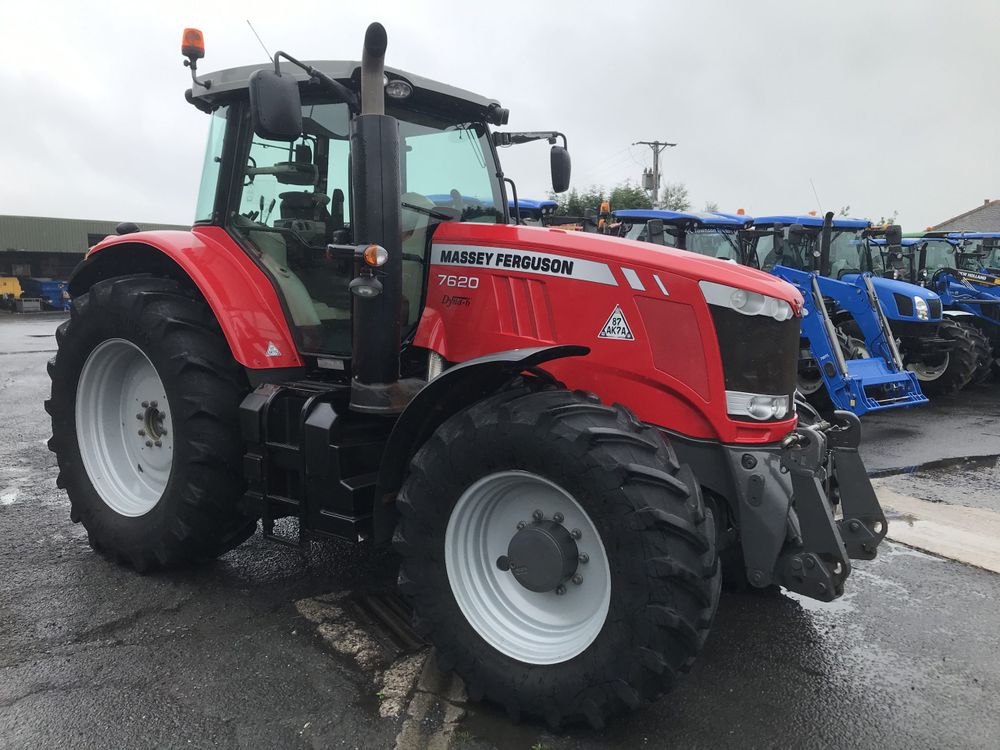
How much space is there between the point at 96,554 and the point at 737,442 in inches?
136

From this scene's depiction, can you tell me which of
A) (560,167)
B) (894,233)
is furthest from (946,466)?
(560,167)

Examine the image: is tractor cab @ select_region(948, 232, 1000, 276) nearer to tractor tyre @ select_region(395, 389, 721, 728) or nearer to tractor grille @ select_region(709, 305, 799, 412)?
tractor grille @ select_region(709, 305, 799, 412)

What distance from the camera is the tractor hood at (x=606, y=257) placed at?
9.23ft

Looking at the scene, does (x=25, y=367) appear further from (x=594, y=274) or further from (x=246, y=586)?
(x=594, y=274)

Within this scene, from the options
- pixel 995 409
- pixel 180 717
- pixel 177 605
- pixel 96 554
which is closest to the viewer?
pixel 180 717

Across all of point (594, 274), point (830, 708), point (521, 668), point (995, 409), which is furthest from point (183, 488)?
point (995, 409)

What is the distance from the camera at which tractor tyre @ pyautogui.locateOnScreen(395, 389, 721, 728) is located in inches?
93.2

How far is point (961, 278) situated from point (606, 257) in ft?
37.1

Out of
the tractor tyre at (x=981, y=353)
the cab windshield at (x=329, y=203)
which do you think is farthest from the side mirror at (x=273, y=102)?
the tractor tyre at (x=981, y=353)

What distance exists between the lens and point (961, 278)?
11.8 m

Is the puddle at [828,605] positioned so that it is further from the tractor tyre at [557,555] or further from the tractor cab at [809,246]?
the tractor cab at [809,246]

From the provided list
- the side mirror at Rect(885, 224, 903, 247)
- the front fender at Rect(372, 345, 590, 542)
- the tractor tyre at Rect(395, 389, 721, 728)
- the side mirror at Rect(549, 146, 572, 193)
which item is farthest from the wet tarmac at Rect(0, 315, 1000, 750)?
the side mirror at Rect(885, 224, 903, 247)

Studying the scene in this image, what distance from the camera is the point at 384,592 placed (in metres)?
3.66

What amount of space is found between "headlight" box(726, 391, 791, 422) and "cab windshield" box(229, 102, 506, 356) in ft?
4.81
